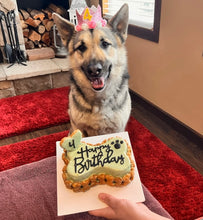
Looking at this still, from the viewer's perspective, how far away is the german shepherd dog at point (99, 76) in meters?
1.43

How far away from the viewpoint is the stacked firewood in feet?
11.8

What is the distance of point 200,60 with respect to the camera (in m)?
1.83

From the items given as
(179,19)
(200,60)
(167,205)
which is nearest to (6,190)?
(167,205)

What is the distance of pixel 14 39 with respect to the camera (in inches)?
129

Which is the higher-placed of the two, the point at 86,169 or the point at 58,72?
the point at 86,169

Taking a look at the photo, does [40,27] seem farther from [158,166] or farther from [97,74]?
[158,166]

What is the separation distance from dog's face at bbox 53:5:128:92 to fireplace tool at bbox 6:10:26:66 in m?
1.91

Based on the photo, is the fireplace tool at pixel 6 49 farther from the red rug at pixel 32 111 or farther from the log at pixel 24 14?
the red rug at pixel 32 111

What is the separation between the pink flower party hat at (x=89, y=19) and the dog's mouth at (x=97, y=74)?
0.29m

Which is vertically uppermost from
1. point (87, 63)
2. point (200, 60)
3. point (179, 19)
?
point (179, 19)

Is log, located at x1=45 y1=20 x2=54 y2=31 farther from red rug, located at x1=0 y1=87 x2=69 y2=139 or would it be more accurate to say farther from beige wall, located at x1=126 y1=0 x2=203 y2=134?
beige wall, located at x1=126 y1=0 x2=203 y2=134

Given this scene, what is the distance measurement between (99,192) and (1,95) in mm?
2583

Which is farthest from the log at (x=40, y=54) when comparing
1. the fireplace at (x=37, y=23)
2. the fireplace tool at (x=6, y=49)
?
the fireplace tool at (x=6, y=49)

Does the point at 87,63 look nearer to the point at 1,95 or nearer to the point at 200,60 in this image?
the point at 200,60
